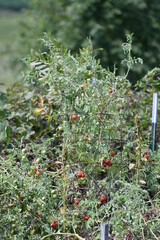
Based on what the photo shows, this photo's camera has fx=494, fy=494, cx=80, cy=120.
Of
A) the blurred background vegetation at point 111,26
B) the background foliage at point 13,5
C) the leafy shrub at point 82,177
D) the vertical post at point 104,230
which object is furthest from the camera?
the background foliage at point 13,5

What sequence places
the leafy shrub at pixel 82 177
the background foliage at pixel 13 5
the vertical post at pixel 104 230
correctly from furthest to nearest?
the background foliage at pixel 13 5, the leafy shrub at pixel 82 177, the vertical post at pixel 104 230

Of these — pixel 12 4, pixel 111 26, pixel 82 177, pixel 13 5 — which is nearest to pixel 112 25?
pixel 111 26

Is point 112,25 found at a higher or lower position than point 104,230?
higher

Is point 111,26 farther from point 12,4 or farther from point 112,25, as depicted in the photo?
point 12,4

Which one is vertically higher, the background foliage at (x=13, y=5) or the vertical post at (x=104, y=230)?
the background foliage at (x=13, y=5)

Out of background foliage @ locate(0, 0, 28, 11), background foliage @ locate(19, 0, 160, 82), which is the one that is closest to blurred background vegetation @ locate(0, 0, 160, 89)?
background foliage @ locate(19, 0, 160, 82)

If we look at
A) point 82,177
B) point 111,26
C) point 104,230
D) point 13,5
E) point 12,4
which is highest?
point 12,4

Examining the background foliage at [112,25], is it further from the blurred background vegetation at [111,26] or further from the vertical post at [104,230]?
the vertical post at [104,230]

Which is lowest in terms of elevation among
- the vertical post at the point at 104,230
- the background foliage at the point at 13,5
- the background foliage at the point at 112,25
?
the vertical post at the point at 104,230

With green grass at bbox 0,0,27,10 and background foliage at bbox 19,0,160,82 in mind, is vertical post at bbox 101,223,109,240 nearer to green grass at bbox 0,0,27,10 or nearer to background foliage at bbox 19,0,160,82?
background foliage at bbox 19,0,160,82

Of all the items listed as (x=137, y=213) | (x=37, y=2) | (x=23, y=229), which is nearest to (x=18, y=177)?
(x=23, y=229)

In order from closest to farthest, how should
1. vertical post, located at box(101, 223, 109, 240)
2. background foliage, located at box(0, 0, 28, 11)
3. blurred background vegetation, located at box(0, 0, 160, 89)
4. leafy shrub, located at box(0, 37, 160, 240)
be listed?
vertical post, located at box(101, 223, 109, 240), leafy shrub, located at box(0, 37, 160, 240), blurred background vegetation, located at box(0, 0, 160, 89), background foliage, located at box(0, 0, 28, 11)

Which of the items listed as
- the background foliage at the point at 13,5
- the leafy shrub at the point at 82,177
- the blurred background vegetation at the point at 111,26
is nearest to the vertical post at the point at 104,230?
the leafy shrub at the point at 82,177

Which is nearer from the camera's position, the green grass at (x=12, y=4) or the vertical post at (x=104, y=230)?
the vertical post at (x=104, y=230)
